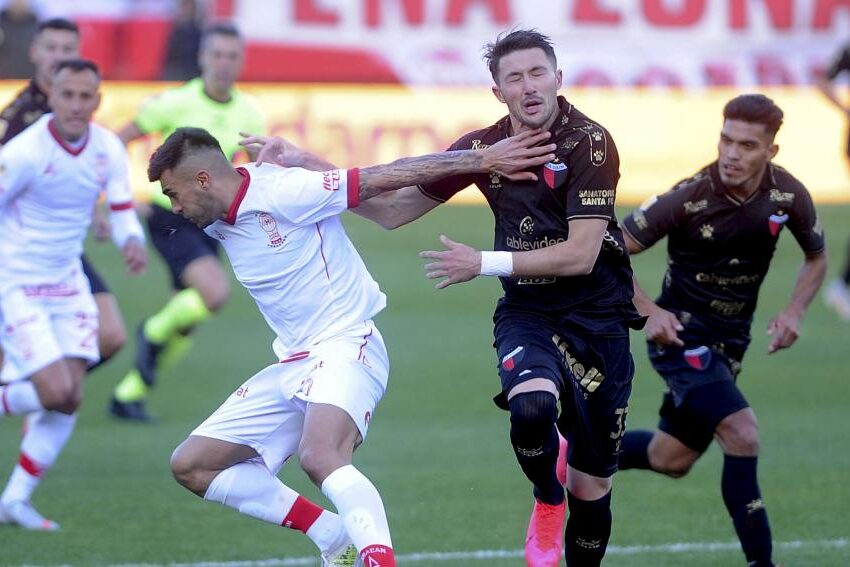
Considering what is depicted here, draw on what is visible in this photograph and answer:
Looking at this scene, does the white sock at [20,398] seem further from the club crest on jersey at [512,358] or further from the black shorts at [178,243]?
the club crest on jersey at [512,358]

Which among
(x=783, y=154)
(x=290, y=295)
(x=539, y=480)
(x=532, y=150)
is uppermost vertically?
(x=532, y=150)

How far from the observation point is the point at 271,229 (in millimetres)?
5707

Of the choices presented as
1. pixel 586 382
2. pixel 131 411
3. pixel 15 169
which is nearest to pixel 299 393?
pixel 586 382

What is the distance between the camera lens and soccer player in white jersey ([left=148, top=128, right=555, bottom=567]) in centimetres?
554

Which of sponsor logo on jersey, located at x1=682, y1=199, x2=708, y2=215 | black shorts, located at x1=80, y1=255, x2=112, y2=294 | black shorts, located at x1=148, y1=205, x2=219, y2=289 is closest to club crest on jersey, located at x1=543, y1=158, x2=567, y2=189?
sponsor logo on jersey, located at x1=682, y1=199, x2=708, y2=215

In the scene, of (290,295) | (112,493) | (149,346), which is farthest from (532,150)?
(149,346)

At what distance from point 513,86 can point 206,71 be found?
19.2 feet

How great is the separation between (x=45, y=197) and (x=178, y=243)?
2.54m

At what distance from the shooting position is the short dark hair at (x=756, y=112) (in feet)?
21.3

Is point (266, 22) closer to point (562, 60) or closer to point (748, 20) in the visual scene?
point (562, 60)

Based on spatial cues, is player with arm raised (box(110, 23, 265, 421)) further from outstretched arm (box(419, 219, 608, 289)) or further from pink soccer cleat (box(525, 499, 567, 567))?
outstretched arm (box(419, 219, 608, 289))

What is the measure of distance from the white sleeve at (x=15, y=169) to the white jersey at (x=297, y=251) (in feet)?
7.93

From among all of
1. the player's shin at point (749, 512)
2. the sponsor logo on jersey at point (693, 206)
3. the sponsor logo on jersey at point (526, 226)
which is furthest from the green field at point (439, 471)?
the sponsor logo on jersey at point (526, 226)

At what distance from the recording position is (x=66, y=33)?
31.1 ft
